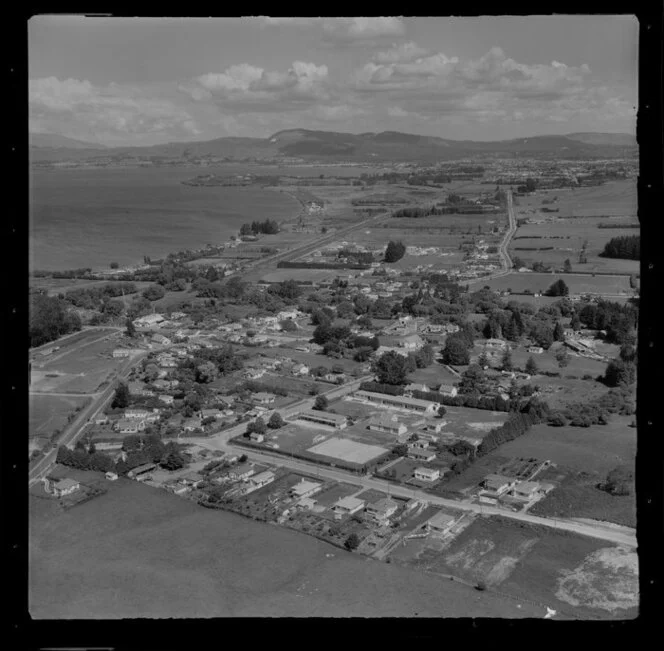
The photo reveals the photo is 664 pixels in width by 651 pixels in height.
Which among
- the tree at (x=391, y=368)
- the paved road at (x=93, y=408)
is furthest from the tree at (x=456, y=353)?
the paved road at (x=93, y=408)

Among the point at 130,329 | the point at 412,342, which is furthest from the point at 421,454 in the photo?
the point at 130,329

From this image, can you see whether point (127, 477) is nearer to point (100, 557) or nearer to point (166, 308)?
point (100, 557)

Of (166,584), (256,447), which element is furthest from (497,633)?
(256,447)

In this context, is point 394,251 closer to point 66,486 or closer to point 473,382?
point 473,382

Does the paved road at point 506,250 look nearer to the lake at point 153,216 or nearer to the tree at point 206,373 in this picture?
the lake at point 153,216

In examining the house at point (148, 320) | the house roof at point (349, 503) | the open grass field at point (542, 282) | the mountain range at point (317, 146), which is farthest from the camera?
the open grass field at point (542, 282)

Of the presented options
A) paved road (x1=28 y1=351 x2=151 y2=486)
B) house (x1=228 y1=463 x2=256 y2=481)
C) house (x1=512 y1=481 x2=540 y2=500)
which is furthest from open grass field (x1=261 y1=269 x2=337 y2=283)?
house (x1=512 y1=481 x2=540 y2=500)
